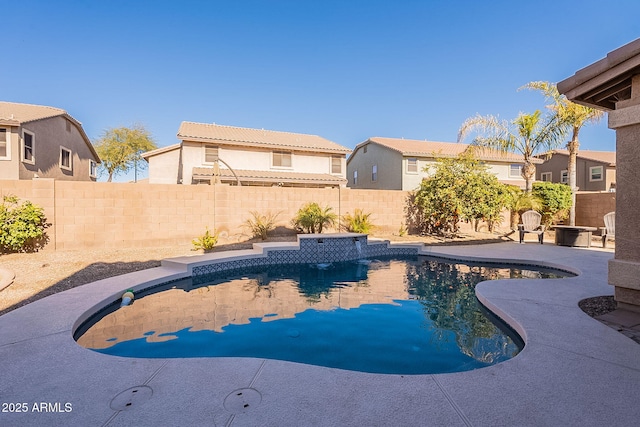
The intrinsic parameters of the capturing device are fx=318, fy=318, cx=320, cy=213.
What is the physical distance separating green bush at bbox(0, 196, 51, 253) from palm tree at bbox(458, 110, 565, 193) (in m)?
16.9

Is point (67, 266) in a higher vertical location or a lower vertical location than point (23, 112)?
lower

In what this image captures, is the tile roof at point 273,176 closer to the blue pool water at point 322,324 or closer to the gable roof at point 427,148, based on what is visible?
the gable roof at point 427,148

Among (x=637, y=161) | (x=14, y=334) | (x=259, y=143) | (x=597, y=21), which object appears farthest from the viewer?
(x=259, y=143)

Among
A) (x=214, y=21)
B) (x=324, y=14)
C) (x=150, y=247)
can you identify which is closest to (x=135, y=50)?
(x=214, y=21)

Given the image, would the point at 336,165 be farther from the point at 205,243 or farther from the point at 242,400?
the point at 242,400

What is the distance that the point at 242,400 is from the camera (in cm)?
239

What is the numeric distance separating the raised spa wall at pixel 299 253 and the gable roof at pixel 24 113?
14017mm

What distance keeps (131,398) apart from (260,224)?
942 centimetres

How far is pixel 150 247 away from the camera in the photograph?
33.7 feet

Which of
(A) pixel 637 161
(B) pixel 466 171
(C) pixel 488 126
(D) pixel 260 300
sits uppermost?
(C) pixel 488 126

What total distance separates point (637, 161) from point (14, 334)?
7887 millimetres

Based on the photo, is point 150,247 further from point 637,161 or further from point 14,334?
point 637,161

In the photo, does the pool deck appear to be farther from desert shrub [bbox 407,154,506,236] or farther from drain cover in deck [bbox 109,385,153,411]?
desert shrub [bbox 407,154,506,236]

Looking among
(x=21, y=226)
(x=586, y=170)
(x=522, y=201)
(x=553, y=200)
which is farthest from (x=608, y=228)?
(x=586, y=170)
